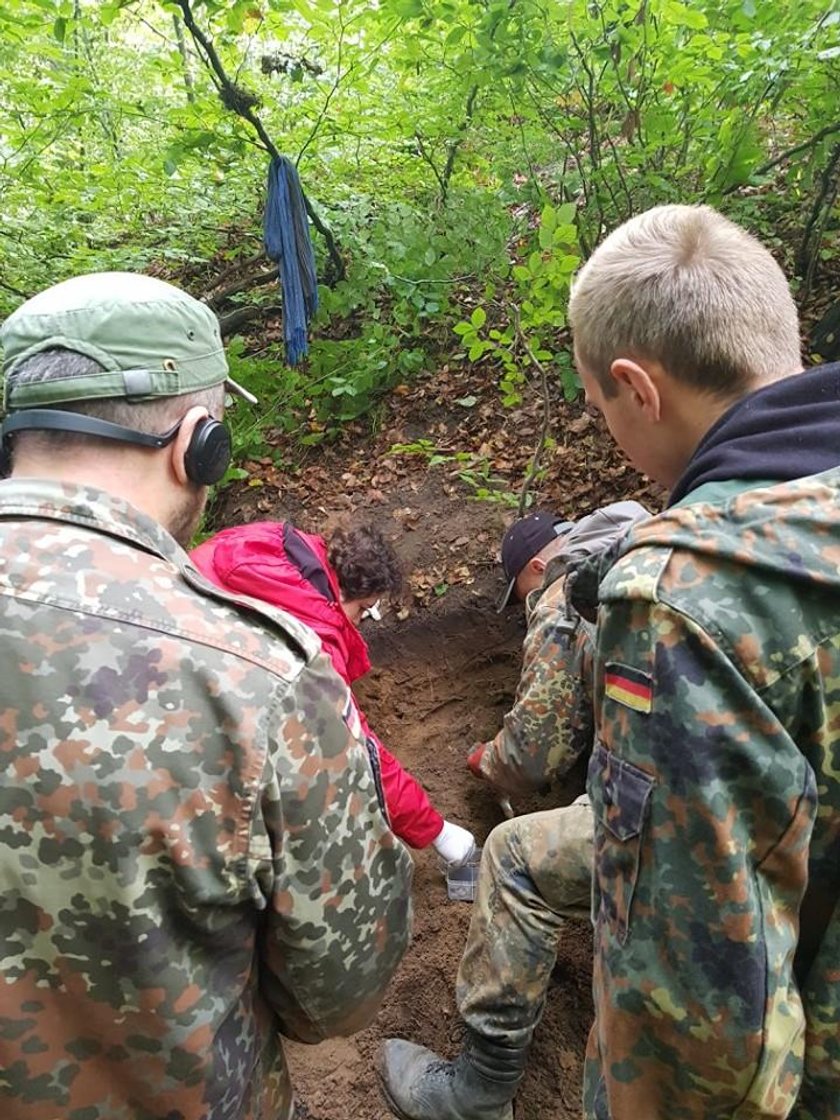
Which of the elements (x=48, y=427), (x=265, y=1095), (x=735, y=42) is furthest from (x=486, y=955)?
(x=735, y=42)

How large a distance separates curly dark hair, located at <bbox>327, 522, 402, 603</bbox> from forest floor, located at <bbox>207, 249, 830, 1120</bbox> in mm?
1216

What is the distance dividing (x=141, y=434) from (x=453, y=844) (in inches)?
92.3

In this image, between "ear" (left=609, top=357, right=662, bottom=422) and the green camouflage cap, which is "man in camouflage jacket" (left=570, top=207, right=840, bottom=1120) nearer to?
"ear" (left=609, top=357, right=662, bottom=422)

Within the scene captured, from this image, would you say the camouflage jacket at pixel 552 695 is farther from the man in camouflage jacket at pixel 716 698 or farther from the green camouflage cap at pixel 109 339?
the green camouflage cap at pixel 109 339

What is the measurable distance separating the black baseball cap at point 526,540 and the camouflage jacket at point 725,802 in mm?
1927

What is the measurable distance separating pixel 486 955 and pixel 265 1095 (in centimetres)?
91

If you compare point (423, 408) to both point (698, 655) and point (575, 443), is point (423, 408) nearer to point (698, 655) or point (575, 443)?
point (575, 443)

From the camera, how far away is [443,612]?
13.8 ft

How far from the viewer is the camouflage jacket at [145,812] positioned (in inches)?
39.4

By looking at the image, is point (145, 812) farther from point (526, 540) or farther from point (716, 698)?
point (526, 540)

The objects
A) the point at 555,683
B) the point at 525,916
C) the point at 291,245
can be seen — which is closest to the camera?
the point at 525,916

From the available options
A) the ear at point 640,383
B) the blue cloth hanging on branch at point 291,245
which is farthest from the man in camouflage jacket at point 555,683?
the blue cloth hanging on branch at point 291,245

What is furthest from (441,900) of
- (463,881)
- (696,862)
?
(696,862)

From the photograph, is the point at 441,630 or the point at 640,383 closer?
the point at 640,383
